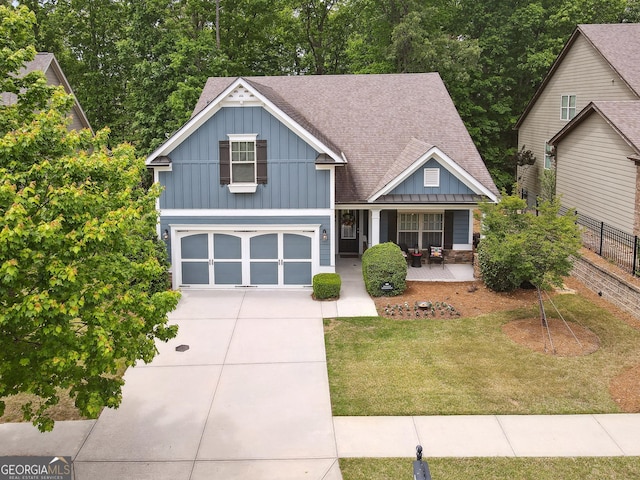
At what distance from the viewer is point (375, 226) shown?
2209 centimetres

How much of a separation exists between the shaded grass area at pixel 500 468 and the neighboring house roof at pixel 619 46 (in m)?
18.5

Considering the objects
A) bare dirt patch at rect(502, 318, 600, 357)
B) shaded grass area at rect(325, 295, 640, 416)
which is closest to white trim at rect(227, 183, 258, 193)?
shaded grass area at rect(325, 295, 640, 416)

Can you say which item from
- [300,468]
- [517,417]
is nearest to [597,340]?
[517,417]

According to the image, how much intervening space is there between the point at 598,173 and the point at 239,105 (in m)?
13.5

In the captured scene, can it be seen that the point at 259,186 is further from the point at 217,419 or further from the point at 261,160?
the point at 217,419

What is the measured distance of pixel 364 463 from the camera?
34.2 feet

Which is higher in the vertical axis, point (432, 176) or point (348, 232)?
point (432, 176)

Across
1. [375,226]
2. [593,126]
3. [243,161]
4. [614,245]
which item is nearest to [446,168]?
[375,226]

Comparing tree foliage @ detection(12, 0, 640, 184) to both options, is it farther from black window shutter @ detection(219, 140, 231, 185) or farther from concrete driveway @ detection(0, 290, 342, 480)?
concrete driveway @ detection(0, 290, 342, 480)

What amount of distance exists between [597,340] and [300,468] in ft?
30.2

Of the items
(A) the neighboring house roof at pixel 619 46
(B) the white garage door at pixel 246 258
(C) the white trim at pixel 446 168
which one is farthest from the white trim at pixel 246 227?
(A) the neighboring house roof at pixel 619 46

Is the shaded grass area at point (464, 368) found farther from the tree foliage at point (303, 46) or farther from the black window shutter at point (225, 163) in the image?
the tree foliage at point (303, 46)

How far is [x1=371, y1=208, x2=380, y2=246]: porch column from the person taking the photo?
22.0m

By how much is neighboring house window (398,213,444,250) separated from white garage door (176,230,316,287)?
15.2 ft
